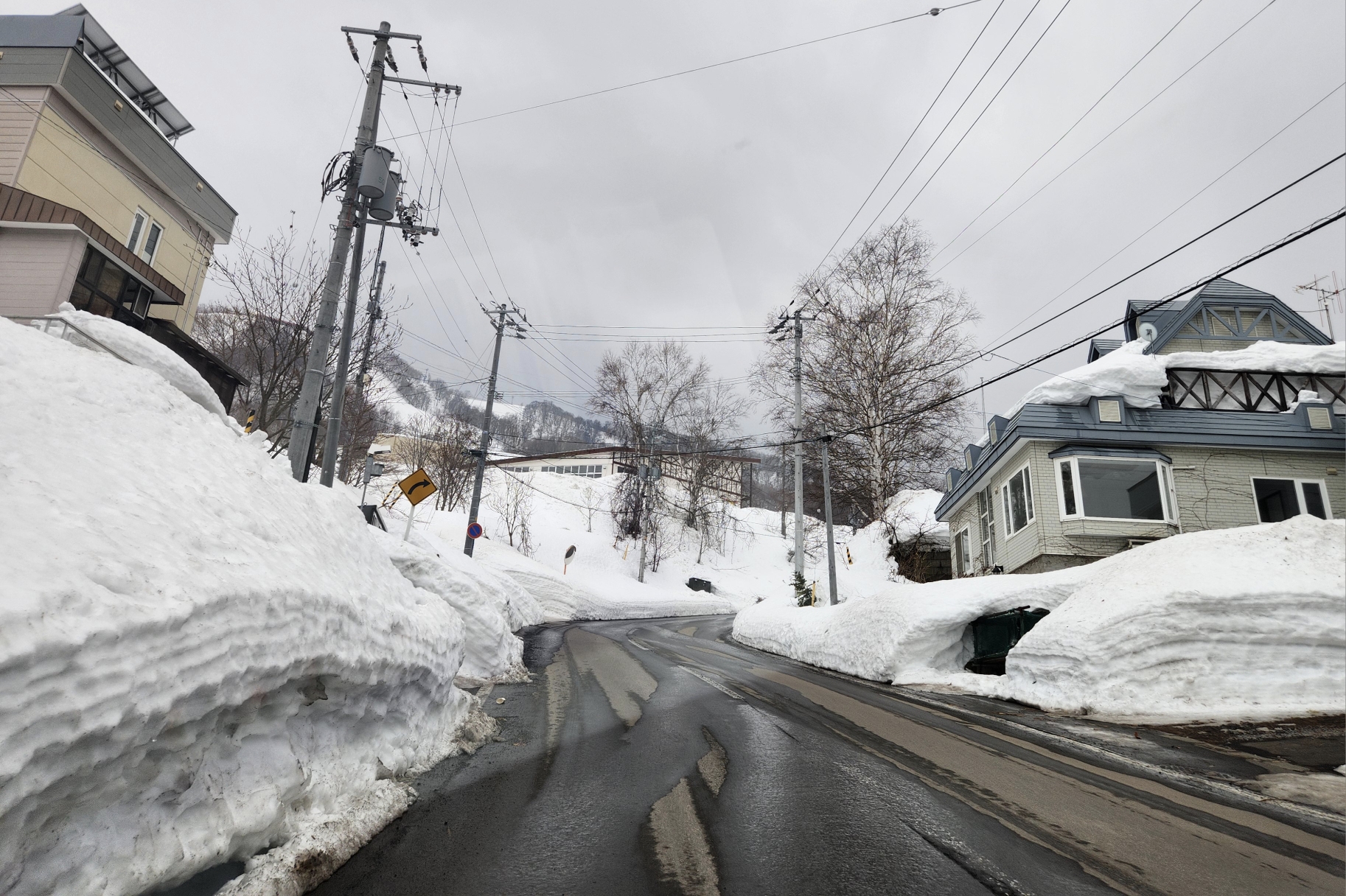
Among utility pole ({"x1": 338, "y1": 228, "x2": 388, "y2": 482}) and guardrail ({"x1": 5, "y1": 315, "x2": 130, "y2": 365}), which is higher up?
utility pole ({"x1": 338, "y1": 228, "x2": 388, "y2": 482})

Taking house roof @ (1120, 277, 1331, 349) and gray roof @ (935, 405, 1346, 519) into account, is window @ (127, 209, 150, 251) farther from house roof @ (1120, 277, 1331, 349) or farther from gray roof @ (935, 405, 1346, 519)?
house roof @ (1120, 277, 1331, 349)

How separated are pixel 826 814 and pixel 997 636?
845 cm

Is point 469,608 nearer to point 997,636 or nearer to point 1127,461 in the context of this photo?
point 997,636

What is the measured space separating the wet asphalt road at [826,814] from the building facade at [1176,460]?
10499 millimetres

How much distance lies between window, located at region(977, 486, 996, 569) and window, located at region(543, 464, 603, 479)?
149 ft

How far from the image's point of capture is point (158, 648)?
2475 millimetres

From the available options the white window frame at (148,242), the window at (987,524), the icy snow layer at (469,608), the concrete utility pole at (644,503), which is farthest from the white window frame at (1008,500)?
the white window frame at (148,242)

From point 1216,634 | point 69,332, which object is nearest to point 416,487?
point 69,332

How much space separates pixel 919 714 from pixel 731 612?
96.9ft

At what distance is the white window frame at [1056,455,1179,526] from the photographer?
16.1m

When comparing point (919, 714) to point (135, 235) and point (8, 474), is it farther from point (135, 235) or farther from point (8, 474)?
point (135, 235)

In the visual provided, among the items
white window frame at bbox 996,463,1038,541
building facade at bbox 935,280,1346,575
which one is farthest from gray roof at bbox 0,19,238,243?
white window frame at bbox 996,463,1038,541

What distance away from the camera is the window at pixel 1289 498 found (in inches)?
628

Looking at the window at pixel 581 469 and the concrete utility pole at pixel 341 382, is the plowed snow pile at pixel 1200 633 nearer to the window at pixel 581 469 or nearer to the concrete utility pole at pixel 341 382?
the concrete utility pole at pixel 341 382
